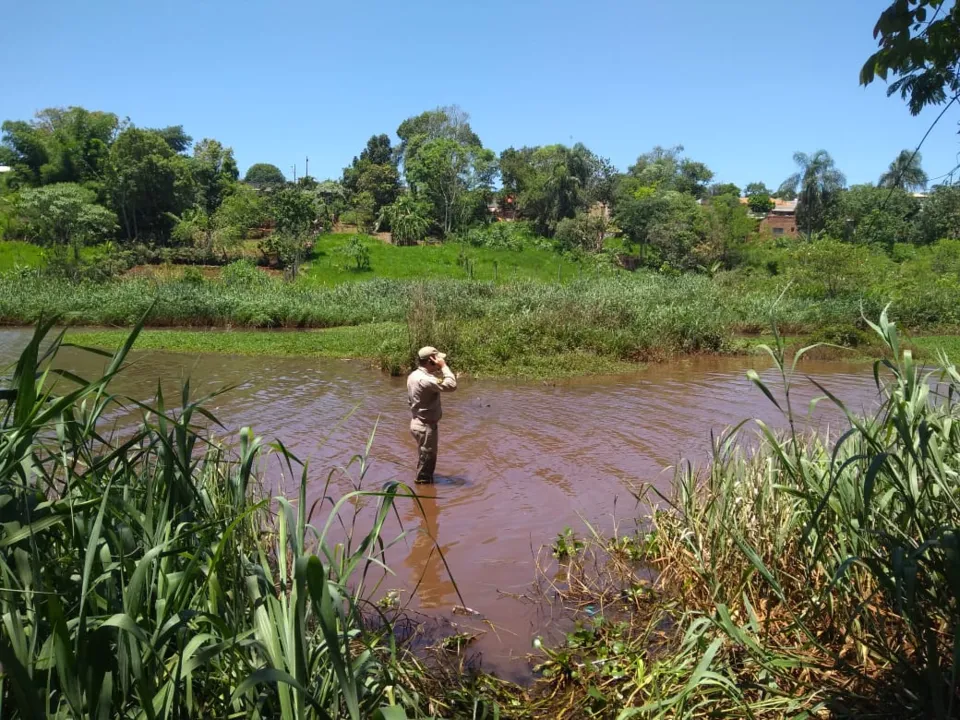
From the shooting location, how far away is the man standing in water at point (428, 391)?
681 centimetres

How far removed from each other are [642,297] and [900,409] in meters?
17.6

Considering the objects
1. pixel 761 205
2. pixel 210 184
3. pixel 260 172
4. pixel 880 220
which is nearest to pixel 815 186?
pixel 880 220

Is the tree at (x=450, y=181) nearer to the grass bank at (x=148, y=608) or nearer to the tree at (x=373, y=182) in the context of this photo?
the tree at (x=373, y=182)

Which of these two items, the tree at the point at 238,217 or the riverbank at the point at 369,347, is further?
the tree at the point at 238,217

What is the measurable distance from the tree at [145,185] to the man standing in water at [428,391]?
3768 cm

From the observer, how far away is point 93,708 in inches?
79.7

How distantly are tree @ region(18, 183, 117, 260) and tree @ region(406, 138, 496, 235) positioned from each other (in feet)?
70.2

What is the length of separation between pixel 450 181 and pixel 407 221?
768 cm

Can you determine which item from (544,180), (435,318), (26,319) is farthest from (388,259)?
(435,318)

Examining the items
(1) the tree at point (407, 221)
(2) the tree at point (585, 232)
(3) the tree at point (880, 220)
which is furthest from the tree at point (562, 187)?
(3) the tree at point (880, 220)

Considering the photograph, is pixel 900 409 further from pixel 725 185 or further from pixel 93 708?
pixel 725 185

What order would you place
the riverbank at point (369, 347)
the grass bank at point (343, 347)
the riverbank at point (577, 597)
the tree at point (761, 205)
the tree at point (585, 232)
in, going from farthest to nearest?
the tree at point (761, 205) → the tree at point (585, 232) → the riverbank at point (369, 347) → the grass bank at point (343, 347) → the riverbank at point (577, 597)

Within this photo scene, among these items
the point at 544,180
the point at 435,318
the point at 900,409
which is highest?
the point at 544,180

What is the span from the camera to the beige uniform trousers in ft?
23.0
